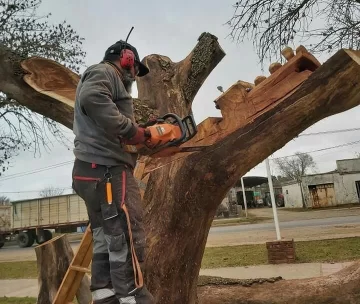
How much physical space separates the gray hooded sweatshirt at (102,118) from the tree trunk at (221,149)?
658 mm

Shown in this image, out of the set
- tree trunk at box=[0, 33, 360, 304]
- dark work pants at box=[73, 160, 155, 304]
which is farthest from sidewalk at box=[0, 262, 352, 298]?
dark work pants at box=[73, 160, 155, 304]

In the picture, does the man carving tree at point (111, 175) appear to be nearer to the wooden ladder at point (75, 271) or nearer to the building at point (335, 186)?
the wooden ladder at point (75, 271)

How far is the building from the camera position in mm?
39656

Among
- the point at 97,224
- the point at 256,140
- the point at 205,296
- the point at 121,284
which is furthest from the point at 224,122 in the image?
the point at 205,296

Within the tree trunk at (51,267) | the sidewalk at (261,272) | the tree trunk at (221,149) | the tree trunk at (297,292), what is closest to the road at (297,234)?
the sidewalk at (261,272)

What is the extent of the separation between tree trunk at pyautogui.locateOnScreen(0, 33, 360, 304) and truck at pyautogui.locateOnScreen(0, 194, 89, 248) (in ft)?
68.5

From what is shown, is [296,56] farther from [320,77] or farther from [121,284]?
[121,284]

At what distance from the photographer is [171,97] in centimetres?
388

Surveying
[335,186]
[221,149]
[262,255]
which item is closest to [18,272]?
[262,255]

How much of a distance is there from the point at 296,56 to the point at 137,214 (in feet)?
5.00

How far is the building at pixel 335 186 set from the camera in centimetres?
3966

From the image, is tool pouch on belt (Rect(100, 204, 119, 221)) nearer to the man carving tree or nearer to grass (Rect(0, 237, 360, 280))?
the man carving tree

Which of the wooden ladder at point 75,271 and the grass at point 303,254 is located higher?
the wooden ladder at point 75,271

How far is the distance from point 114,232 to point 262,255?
7.67 m
